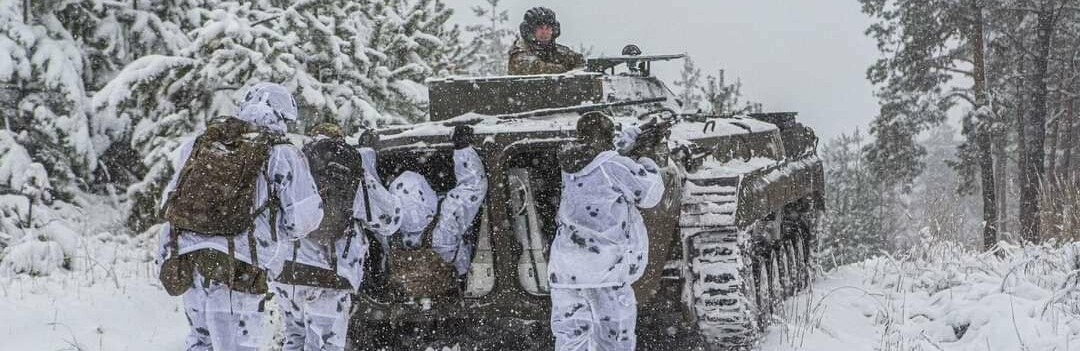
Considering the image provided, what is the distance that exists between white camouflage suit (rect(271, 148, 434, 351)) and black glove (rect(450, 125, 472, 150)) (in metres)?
0.52

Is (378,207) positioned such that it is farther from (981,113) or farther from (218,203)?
(981,113)

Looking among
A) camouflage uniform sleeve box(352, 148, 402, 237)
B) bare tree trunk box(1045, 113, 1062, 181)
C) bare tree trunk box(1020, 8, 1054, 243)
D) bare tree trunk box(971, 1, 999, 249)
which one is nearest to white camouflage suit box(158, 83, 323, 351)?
camouflage uniform sleeve box(352, 148, 402, 237)

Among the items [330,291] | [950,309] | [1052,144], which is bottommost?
[1052,144]

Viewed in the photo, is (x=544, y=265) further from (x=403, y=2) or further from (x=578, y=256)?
(x=403, y=2)

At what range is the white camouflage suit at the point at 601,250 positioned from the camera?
514cm

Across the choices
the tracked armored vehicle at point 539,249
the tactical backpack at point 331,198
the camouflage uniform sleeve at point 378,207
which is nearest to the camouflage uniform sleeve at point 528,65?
the tracked armored vehicle at point 539,249

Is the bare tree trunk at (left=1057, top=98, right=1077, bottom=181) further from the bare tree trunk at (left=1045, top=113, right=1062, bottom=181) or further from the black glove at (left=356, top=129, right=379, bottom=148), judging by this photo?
the black glove at (left=356, top=129, right=379, bottom=148)

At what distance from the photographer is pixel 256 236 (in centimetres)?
474

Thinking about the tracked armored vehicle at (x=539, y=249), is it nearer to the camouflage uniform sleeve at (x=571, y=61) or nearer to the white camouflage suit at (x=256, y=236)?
the white camouflage suit at (x=256, y=236)

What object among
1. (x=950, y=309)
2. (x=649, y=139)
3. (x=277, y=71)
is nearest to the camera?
(x=649, y=139)

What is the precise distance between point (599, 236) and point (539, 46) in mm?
5178

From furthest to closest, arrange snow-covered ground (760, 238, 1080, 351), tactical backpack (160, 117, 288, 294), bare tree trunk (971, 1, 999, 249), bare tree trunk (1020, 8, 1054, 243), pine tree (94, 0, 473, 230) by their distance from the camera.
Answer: bare tree trunk (1020, 8, 1054, 243), bare tree trunk (971, 1, 999, 249), pine tree (94, 0, 473, 230), snow-covered ground (760, 238, 1080, 351), tactical backpack (160, 117, 288, 294)

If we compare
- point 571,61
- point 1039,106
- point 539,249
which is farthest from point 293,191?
point 1039,106

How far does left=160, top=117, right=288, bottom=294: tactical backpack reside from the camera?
14.8 ft
